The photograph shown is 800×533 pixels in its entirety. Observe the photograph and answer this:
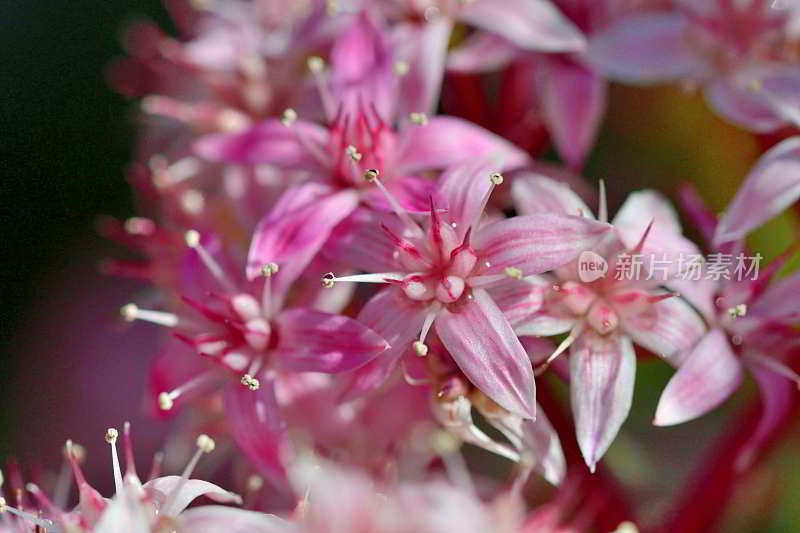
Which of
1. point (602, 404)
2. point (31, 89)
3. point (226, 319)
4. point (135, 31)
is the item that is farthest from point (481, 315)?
point (31, 89)

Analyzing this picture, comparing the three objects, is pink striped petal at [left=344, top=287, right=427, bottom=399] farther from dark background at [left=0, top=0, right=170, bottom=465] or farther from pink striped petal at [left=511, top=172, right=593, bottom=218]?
dark background at [left=0, top=0, right=170, bottom=465]

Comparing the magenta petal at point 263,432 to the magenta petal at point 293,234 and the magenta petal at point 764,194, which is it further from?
the magenta petal at point 764,194

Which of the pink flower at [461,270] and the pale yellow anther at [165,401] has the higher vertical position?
the pink flower at [461,270]

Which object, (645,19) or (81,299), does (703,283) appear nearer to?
(645,19)

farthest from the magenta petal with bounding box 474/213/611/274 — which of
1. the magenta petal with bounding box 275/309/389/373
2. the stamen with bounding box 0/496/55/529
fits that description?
the stamen with bounding box 0/496/55/529

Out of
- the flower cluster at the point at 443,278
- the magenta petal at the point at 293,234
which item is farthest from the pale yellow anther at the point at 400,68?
the magenta petal at the point at 293,234

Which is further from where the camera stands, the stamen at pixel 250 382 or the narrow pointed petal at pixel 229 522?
the stamen at pixel 250 382

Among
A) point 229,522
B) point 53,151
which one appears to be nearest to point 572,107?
point 229,522
